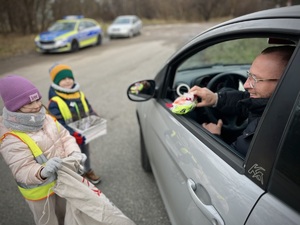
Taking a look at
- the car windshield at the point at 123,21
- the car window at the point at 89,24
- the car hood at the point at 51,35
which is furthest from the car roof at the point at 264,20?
the car windshield at the point at 123,21

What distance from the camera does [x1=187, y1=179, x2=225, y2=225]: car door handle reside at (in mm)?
1099

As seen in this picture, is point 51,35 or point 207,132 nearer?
point 207,132

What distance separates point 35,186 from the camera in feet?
5.53

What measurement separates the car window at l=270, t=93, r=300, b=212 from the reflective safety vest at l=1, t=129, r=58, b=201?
1.35 meters

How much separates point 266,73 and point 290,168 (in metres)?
0.57

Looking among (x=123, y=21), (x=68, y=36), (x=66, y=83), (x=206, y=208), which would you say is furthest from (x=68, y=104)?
(x=123, y=21)

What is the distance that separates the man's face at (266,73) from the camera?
123 cm

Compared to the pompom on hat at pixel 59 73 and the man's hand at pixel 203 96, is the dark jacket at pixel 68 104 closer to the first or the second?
the pompom on hat at pixel 59 73

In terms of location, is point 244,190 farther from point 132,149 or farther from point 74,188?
point 132,149

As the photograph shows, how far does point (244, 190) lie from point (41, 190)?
4.38 ft

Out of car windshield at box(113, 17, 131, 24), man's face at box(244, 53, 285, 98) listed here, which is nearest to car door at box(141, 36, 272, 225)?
man's face at box(244, 53, 285, 98)

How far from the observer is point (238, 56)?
8.23 meters

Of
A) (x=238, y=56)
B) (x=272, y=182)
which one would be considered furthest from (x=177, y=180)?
(x=238, y=56)

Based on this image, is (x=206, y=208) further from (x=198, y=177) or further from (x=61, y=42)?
(x=61, y=42)
